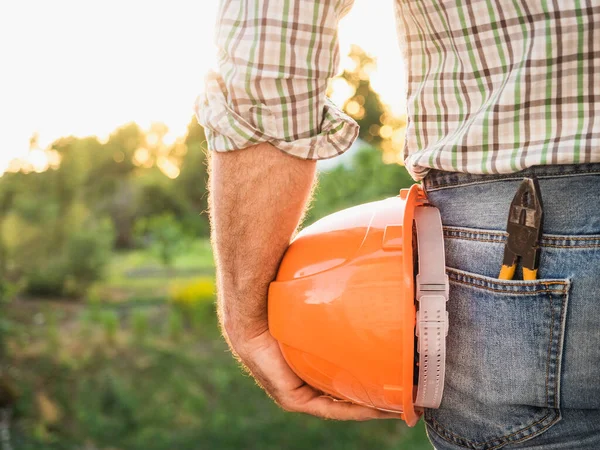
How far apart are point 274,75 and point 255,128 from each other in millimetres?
100

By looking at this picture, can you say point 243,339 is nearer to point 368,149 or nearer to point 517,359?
point 517,359

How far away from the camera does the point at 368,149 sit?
8.10m

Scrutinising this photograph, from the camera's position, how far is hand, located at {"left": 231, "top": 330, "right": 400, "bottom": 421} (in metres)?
1.42

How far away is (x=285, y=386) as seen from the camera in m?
1.46

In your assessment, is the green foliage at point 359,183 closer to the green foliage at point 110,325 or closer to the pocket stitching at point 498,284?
the green foliage at point 110,325

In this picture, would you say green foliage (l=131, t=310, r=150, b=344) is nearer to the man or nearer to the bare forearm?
the bare forearm

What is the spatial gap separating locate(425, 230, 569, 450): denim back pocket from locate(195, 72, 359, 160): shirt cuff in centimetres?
30

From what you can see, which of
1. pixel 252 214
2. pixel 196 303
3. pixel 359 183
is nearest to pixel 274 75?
pixel 252 214

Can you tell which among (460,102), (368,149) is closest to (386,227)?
(460,102)

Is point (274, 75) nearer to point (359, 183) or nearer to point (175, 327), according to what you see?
point (359, 183)

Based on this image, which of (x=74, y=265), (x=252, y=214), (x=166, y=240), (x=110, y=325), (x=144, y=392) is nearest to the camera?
(x=252, y=214)

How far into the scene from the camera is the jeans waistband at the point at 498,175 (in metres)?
1.03

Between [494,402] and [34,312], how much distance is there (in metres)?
9.76

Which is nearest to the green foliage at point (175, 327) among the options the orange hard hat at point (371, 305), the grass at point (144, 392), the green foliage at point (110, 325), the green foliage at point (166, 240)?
the grass at point (144, 392)
